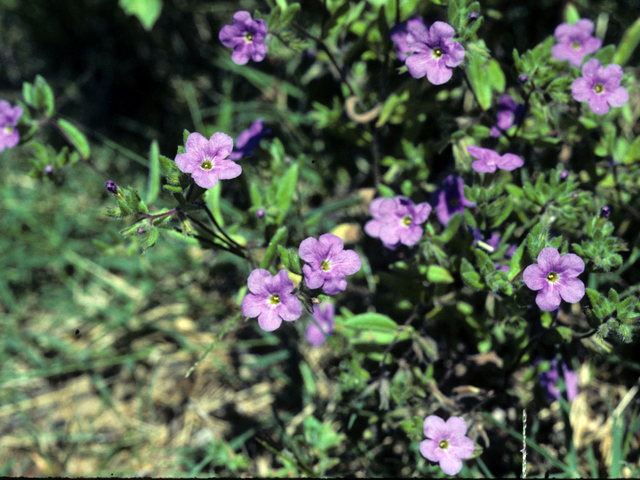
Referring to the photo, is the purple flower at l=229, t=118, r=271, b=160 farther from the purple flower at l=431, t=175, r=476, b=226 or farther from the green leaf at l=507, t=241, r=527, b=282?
the green leaf at l=507, t=241, r=527, b=282

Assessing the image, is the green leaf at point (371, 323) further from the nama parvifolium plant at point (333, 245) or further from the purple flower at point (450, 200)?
the purple flower at point (450, 200)

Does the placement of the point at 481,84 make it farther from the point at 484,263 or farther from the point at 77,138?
the point at 77,138

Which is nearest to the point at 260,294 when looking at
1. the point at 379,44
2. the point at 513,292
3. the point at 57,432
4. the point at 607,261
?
the point at 513,292

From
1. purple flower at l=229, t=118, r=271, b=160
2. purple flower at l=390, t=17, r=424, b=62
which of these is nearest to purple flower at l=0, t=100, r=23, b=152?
purple flower at l=229, t=118, r=271, b=160

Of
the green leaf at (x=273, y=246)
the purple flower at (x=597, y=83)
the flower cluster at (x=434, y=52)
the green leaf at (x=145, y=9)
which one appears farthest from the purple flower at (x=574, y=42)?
the green leaf at (x=145, y=9)

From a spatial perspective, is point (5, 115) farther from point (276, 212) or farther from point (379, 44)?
point (379, 44)

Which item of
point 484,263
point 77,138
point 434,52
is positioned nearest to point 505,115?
point 434,52
